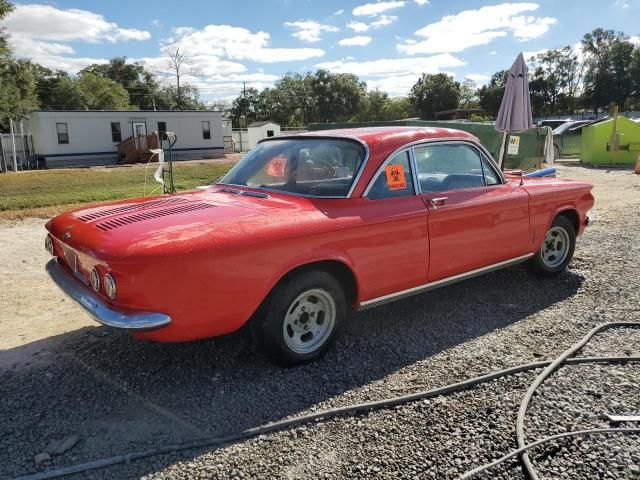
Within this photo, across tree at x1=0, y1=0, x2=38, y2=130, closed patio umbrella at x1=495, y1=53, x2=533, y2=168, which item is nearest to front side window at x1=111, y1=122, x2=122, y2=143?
tree at x1=0, y1=0, x2=38, y2=130

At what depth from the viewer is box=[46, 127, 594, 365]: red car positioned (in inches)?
112

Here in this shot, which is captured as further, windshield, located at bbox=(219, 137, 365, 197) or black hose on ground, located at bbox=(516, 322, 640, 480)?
windshield, located at bbox=(219, 137, 365, 197)

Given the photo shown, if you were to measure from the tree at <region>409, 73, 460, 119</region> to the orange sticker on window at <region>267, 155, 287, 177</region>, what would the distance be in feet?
207

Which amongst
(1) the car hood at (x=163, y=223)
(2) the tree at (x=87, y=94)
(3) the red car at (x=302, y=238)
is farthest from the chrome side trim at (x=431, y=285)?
(2) the tree at (x=87, y=94)

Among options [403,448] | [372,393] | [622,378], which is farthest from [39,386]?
[622,378]

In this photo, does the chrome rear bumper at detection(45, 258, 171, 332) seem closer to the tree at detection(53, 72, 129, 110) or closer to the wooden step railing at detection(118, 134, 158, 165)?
the wooden step railing at detection(118, 134, 158, 165)

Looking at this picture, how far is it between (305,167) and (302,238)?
0.93 m

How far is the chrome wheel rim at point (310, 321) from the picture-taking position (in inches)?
133

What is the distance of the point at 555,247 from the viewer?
5.34 m

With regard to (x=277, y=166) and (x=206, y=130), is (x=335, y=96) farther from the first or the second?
(x=277, y=166)

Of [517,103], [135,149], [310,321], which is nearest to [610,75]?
[135,149]

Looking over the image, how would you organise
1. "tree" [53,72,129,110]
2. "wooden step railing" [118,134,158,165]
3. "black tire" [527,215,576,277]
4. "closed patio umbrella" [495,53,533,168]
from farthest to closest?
1. "tree" [53,72,129,110]
2. "wooden step railing" [118,134,158,165]
3. "closed patio umbrella" [495,53,533,168]
4. "black tire" [527,215,576,277]

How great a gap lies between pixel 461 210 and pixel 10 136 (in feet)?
93.3

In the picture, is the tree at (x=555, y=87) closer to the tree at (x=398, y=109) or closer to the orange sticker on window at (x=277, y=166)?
the tree at (x=398, y=109)
